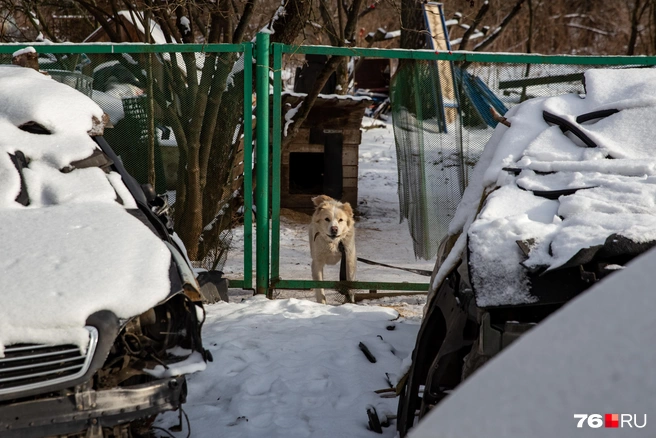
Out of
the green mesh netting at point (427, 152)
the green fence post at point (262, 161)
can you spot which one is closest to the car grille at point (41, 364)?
the green fence post at point (262, 161)

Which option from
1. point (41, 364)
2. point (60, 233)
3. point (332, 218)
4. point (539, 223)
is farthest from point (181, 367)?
point (332, 218)

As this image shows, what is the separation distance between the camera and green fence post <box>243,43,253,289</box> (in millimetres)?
6047

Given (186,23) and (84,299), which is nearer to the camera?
(84,299)

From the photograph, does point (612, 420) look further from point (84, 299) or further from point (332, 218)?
point (332, 218)

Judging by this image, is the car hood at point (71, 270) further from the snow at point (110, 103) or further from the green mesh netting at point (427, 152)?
the green mesh netting at point (427, 152)

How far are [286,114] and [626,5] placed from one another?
23.8m

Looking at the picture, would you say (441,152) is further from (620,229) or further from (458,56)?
(620,229)

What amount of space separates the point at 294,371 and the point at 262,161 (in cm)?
241

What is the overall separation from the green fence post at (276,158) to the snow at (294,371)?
26.2 inches

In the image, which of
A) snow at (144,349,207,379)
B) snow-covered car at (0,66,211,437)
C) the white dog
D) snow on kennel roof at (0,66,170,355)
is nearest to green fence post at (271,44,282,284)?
the white dog

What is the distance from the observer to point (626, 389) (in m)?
1.09

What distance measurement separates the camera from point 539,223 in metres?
2.89

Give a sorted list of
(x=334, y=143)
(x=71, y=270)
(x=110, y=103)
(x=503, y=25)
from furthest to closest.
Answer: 1. (x=503, y=25)
2. (x=334, y=143)
3. (x=110, y=103)
4. (x=71, y=270)

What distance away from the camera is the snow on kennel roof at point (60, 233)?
2.76 m
